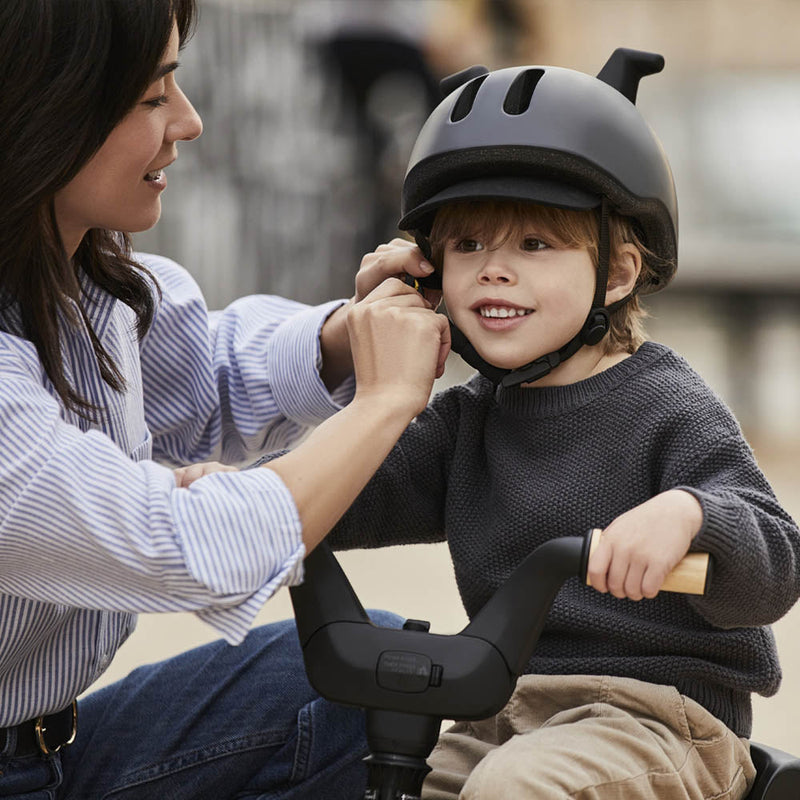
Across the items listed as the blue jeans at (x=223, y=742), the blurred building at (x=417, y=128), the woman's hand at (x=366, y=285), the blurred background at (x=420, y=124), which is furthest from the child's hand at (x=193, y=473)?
the blurred building at (x=417, y=128)

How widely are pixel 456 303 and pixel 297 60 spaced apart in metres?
6.09

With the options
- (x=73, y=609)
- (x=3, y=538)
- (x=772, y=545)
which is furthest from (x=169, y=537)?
(x=772, y=545)

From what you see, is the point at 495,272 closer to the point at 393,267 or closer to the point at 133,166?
the point at 393,267

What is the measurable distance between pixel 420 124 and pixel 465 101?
18.4ft

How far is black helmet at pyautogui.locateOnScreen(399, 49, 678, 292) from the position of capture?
1.55 meters

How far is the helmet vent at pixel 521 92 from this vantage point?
1609 mm

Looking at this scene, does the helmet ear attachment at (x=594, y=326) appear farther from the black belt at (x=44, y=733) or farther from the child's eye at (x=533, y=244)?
the black belt at (x=44, y=733)

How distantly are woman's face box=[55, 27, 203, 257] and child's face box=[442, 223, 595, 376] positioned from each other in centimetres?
38

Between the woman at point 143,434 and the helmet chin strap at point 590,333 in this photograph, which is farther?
the helmet chin strap at point 590,333

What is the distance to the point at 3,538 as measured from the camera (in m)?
1.35

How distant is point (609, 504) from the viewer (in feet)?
5.24

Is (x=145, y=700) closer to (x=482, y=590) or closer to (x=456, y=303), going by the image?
(x=482, y=590)

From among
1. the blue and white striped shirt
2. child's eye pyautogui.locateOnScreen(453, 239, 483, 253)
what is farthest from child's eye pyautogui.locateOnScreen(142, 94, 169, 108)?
child's eye pyautogui.locateOnScreen(453, 239, 483, 253)

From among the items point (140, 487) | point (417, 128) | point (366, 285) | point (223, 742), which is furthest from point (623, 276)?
point (417, 128)
